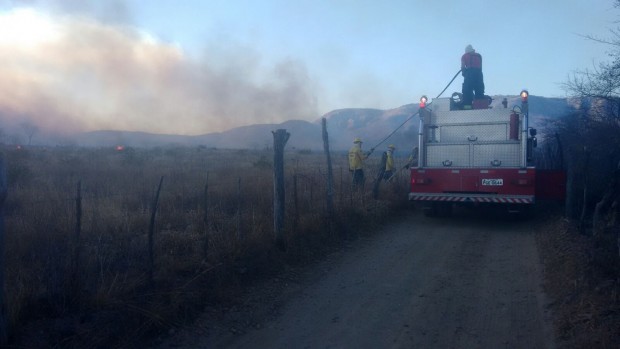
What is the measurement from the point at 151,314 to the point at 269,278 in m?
2.40

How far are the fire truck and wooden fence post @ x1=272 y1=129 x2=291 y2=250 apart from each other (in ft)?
18.1

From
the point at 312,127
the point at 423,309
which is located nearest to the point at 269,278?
the point at 423,309

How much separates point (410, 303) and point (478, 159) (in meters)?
7.43

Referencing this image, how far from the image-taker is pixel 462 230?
1264 cm

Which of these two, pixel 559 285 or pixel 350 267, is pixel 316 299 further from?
pixel 559 285

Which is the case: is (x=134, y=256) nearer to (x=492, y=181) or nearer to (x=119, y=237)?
(x=119, y=237)

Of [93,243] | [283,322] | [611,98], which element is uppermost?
[611,98]

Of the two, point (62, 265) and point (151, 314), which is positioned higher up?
point (62, 265)

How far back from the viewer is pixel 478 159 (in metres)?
13.5

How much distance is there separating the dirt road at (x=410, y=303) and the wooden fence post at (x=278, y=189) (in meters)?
0.88

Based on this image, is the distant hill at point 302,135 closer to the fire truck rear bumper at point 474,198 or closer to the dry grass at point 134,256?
the fire truck rear bumper at point 474,198

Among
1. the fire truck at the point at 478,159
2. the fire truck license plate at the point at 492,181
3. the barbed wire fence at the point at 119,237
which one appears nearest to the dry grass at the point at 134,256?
the barbed wire fence at the point at 119,237

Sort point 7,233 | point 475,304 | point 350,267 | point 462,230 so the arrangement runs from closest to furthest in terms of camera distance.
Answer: point 475,304, point 7,233, point 350,267, point 462,230

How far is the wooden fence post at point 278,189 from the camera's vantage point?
30.1 feet
